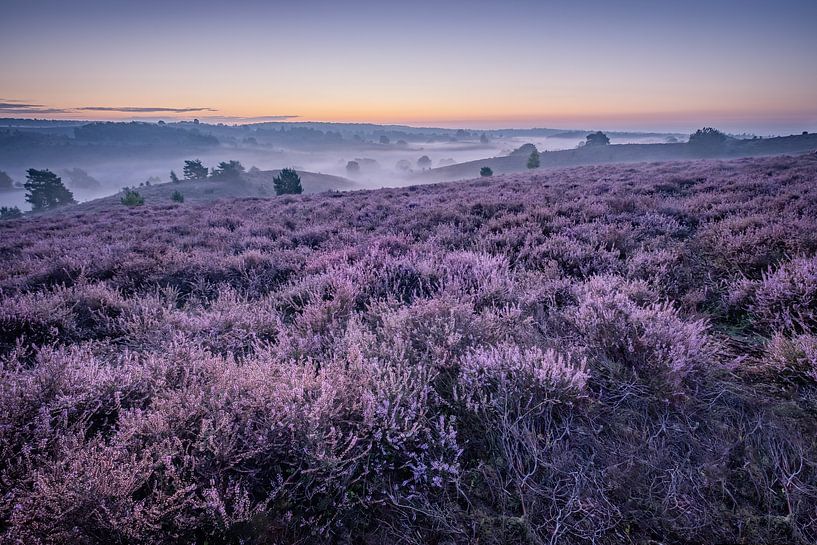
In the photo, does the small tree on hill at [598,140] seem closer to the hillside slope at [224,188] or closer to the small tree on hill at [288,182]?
the hillside slope at [224,188]

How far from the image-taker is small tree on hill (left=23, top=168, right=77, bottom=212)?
69062 mm

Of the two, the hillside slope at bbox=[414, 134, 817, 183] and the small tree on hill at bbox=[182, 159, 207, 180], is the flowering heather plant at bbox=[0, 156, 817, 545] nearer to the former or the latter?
the small tree on hill at bbox=[182, 159, 207, 180]

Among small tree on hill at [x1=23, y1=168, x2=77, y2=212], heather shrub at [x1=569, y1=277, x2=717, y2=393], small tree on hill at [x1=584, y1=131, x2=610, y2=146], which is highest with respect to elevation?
small tree on hill at [x1=584, y1=131, x2=610, y2=146]

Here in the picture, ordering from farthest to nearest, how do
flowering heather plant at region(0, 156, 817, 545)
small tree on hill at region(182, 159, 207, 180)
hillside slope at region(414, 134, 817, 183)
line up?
hillside slope at region(414, 134, 817, 183) → small tree on hill at region(182, 159, 207, 180) → flowering heather plant at region(0, 156, 817, 545)

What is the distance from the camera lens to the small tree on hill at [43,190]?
227ft

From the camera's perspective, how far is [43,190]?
69688 mm

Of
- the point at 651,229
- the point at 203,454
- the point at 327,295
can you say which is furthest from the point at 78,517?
the point at 651,229

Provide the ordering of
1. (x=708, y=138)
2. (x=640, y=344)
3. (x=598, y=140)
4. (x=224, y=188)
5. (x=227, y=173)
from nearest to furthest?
(x=640, y=344)
(x=224, y=188)
(x=227, y=173)
(x=708, y=138)
(x=598, y=140)

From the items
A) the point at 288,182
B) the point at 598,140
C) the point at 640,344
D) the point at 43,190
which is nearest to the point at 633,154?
the point at 598,140

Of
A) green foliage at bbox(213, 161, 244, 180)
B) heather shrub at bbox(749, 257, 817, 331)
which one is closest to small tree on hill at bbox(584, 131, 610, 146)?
green foliage at bbox(213, 161, 244, 180)

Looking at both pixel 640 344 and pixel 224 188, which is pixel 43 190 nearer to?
pixel 224 188

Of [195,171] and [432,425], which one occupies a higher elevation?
[432,425]

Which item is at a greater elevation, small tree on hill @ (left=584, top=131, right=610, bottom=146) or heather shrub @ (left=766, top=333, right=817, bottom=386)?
small tree on hill @ (left=584, top=131, right=610, bottom=146)

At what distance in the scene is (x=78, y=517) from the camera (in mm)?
1480
